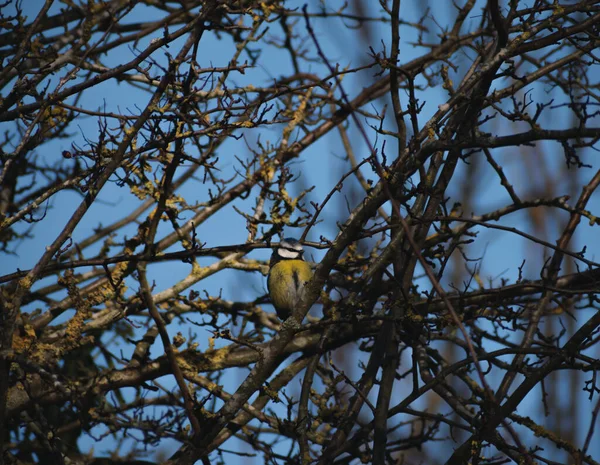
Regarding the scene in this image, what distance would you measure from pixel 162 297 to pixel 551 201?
229 cm

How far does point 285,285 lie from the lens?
4.99 m

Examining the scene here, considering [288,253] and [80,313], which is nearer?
[80,313]

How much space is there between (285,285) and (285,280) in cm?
4

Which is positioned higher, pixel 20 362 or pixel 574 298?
pixel 574 298

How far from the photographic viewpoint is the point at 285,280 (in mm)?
5008

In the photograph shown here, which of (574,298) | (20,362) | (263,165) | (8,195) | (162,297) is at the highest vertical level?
(263,165)

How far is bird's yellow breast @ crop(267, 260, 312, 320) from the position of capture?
4.97 metres

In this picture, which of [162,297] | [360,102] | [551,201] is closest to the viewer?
[551,201]

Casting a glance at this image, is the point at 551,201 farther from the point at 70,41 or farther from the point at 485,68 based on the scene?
the point at 70,41

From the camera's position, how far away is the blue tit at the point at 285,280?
4.97m

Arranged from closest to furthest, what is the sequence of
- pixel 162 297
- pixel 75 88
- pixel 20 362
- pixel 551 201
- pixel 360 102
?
pixel 20 362 < pixel 75 88 < pixel 551 201 < pixel 162 297 < pixel 360 102

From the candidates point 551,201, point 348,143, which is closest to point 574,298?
point 551,201

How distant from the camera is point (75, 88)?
9.10ft

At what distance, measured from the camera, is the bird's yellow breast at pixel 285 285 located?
4.97 metres
